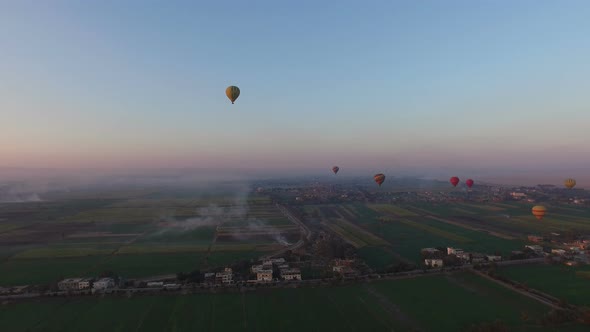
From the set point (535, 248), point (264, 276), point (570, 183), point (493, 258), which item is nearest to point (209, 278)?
point (264, 276)

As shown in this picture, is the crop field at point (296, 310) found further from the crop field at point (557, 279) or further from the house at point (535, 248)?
the house at point (535, 248)

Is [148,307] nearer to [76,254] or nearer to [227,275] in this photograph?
[227,275]

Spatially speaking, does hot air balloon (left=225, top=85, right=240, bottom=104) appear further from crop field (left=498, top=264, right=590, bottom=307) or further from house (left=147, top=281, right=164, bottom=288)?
Answer: crop field (left=498, top=264, right=590, bottom=307)

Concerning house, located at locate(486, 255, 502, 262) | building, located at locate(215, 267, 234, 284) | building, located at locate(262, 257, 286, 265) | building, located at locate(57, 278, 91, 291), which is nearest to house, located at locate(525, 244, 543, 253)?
house, located at locate(486, 255, 502, 262)

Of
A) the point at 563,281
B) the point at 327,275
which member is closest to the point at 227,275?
the point at 327,275

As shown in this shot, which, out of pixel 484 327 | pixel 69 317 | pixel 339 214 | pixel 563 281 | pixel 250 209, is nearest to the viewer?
pixel 484 327

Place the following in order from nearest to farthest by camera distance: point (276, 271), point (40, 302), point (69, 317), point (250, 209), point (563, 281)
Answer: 1. point (69, 317)
2. point (40, 302)
3. point (563, 281)
4. point (276, 271)
5. point (250, 209)

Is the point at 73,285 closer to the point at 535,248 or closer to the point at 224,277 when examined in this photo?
the point at 224,277
